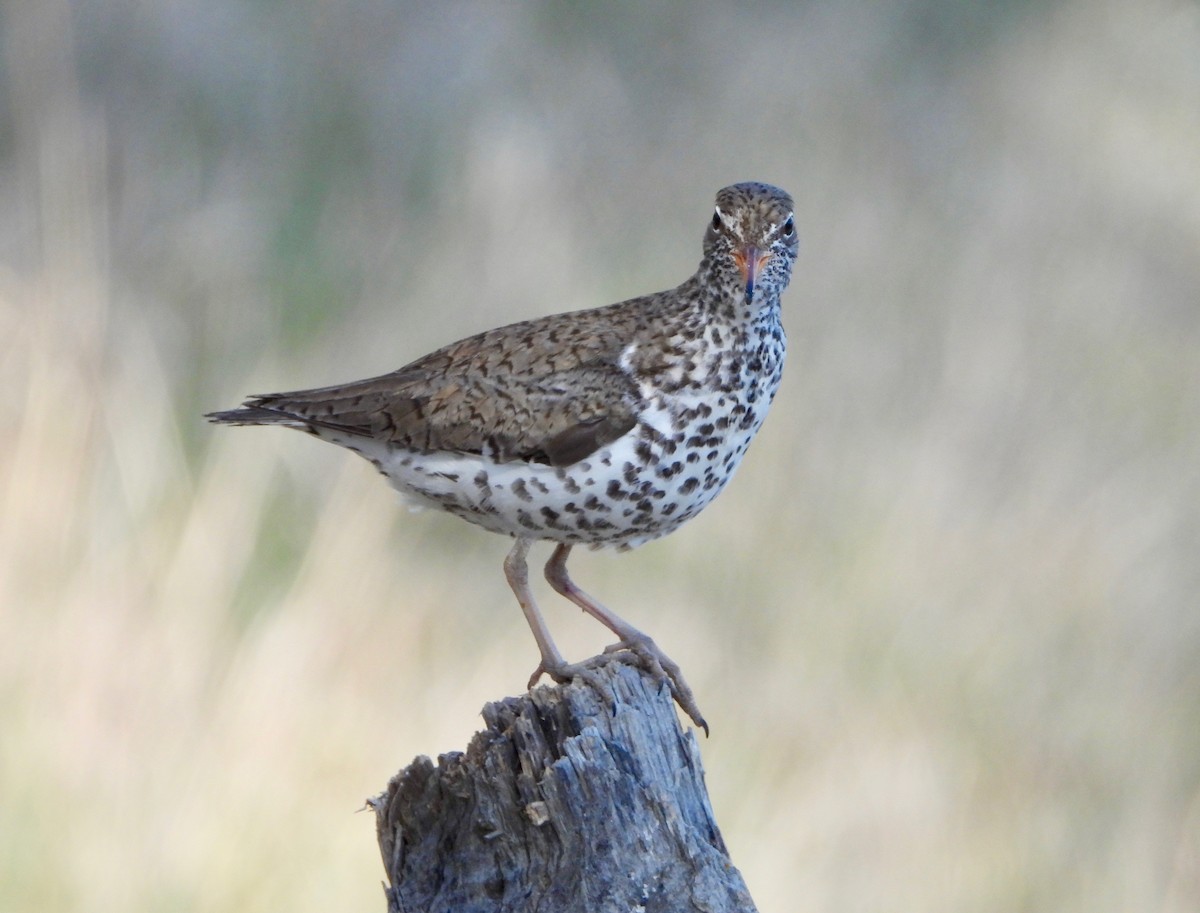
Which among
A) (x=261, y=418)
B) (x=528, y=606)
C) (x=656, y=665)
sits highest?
(x=261, y=418)

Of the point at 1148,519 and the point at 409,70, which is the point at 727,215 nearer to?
the point at 1148,519

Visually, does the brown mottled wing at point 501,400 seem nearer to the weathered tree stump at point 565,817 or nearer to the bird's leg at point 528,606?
the bird's leg at point 528,606

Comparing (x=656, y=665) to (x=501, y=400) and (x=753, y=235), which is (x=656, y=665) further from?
(x=753, y=235)

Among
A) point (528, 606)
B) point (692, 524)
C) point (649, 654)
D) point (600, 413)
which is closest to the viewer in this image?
point (600, 413)

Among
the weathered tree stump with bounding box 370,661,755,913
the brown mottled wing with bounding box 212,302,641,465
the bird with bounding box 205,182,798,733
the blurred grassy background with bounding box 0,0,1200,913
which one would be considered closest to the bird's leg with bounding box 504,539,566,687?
the bird with bounding box 205,182,798,733

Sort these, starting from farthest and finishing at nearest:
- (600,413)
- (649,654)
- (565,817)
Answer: (649,654) → (600,413) → (565,817)

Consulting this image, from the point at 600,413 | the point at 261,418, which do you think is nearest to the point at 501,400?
the point at 600,413

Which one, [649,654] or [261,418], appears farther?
[261,418]

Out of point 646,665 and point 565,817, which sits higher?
point 646,665
